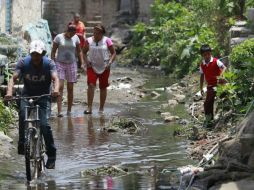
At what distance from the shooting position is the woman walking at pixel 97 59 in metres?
14.6

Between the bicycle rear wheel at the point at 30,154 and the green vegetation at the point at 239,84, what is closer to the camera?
the bicycle rear wheel at the point at 30,154

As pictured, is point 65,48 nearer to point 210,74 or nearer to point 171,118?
point 171,118

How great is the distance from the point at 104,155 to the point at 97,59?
170 inches

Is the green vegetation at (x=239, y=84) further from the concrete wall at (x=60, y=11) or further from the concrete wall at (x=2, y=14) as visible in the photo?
the concrete wall at (x=60, y=11)

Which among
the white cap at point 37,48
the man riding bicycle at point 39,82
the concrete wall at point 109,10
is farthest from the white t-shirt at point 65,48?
the concrete wall at point 109,10

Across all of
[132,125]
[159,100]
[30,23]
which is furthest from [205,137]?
[30,23]

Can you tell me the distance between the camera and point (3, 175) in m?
9.34

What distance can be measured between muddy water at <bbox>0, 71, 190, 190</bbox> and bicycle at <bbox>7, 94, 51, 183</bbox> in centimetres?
14

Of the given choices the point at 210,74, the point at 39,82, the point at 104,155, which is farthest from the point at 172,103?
the point at 39,82

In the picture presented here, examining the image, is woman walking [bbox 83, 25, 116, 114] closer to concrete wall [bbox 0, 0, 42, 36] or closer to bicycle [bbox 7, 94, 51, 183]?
bicycle [bbox 7, 94, 51, 183]

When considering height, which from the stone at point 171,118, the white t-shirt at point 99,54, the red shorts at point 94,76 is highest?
the white t-shirt at point 99,54

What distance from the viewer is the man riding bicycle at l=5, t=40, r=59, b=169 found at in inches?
365

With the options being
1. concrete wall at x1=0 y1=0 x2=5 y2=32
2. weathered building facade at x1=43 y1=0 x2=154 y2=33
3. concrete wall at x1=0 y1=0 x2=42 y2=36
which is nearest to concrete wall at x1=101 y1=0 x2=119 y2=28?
weathered building facade at x1=43 y1=0 x2=154 y2=33

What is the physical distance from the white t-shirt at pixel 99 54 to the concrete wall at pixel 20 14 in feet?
19.8
